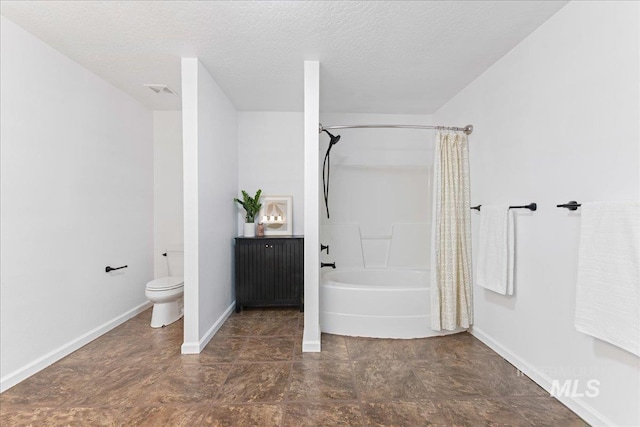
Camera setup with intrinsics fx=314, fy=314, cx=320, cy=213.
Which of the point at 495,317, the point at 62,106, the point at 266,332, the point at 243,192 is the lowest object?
the point at 266,332

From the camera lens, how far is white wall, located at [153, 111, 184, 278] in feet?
12.4

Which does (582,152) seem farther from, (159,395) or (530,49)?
(159,395)

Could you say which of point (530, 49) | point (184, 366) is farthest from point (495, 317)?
point (184, 366)

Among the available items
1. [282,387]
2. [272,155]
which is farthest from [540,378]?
[272,155]

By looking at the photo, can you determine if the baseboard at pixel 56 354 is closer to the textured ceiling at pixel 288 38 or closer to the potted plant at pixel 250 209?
the potted plant at pixel 250 209

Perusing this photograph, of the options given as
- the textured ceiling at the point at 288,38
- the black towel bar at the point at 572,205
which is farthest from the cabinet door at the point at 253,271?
the black towel bar at the point at 572,205

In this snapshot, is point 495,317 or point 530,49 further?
point 495,317

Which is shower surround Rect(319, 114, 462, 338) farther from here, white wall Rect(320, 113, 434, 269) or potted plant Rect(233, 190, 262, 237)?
potted plant Rect(233, 190, 262, 237)

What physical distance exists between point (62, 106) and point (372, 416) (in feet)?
10.1

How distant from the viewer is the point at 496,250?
2.36 meters

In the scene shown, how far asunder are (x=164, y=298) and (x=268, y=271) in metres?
1.05

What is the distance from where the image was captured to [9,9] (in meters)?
1.88

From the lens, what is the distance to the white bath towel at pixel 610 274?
4.51 ft

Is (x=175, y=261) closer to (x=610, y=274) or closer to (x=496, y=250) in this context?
(x=496, y=250)
